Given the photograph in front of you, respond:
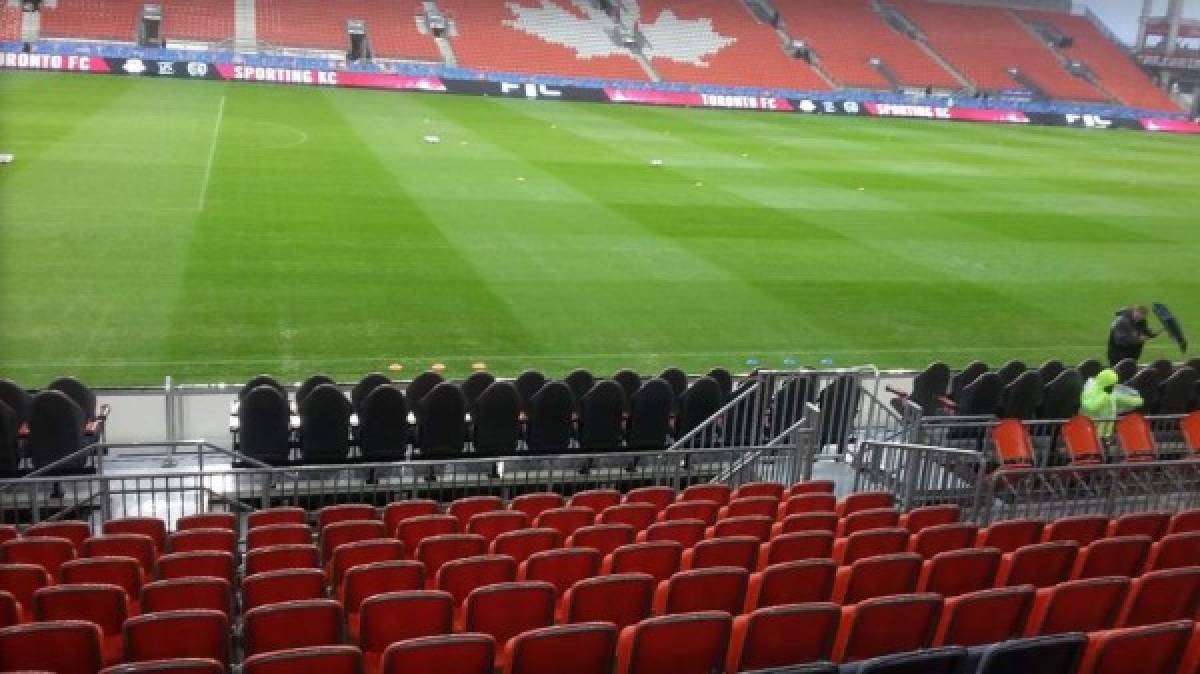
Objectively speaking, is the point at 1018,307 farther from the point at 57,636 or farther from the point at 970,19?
the point at 970,19

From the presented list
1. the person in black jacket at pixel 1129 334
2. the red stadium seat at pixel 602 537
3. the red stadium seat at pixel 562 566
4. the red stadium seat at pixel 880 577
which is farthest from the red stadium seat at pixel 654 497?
the person in black jacket at pixel 1129 334

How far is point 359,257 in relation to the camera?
58.2ft

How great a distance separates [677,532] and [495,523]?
4.29 ft

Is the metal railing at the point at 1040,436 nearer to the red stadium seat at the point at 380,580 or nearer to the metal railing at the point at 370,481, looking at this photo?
the metal railing at the point at 370,481

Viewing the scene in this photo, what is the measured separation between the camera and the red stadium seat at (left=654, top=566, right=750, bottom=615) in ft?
19.2

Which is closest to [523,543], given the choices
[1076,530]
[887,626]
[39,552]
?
[887,626]

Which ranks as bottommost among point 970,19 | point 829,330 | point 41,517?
point 41,517

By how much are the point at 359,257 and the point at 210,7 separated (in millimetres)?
39556

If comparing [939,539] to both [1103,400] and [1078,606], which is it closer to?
[1078,606]

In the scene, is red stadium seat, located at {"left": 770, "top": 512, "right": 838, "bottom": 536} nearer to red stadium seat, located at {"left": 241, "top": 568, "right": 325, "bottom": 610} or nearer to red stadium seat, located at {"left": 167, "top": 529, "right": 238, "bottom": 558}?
red stadium seat, located at {"left": 241, "top": 568, "right": 325, "bottom": 610}

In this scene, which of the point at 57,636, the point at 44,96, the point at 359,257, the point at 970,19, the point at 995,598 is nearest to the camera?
the point at 57,636

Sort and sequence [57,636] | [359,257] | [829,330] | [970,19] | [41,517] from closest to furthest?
1. [57,636]
2. [41,517]
3. [829,330]
4. [359,257]
5. [970,19]

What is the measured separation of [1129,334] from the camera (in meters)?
13.4

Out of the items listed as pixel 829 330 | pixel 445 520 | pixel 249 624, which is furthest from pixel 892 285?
pixel 249 624
